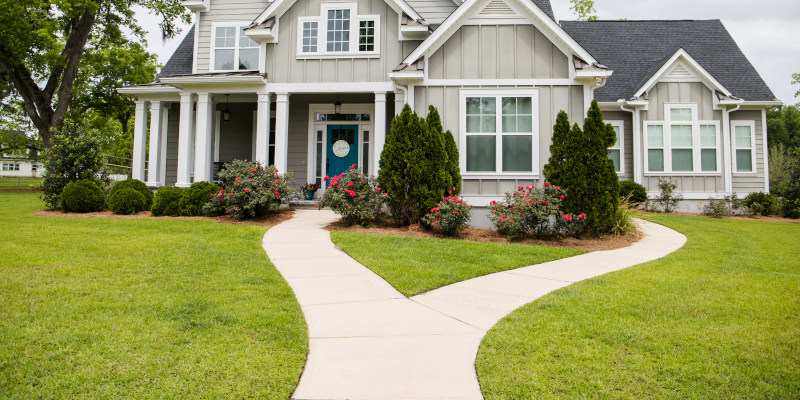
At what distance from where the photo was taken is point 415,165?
9.55 meters

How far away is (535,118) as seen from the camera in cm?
1098

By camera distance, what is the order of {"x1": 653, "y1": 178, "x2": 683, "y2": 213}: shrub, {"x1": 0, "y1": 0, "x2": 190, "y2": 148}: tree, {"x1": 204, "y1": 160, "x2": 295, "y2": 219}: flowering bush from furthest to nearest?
1. {"x1": 0, "y1": 0, "x2": 190, "y2": 148}: tree
2. {"x1": 653, "y1": 178, "x2": 683, "y2": 213}: shrub
3. {"x1": 204, "y1": 160, "x2": 295, "y2": 219}: flowering bush

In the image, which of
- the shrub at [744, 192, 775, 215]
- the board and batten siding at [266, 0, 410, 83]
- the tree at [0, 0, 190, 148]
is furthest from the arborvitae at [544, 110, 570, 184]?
the tree at [0, 0, 190, 148]

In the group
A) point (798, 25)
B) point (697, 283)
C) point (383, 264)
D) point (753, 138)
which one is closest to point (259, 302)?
point (383, 264)

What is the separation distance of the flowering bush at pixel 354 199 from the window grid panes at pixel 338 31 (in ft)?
14.9

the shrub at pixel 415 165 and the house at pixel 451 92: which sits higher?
the house at pixel 451 92

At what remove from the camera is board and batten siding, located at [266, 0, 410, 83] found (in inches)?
508

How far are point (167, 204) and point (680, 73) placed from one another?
15.7m

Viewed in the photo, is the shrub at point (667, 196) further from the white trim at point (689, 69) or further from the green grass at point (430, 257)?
the green grass at point (430, 257)

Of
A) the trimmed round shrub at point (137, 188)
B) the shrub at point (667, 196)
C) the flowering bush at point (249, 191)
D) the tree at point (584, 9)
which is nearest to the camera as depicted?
the flowering bush at point (249, 191)

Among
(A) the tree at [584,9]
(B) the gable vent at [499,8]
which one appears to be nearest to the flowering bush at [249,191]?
(B) the gable vent at [499,8]

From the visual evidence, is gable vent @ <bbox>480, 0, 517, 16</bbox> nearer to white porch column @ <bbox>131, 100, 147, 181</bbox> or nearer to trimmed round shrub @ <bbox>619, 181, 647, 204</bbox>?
trimmed round shrub @ <bbox>619, 181, 647, 204</bbox>

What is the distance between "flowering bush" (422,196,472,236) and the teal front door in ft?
20.5

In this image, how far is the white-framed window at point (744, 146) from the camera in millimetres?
15352
